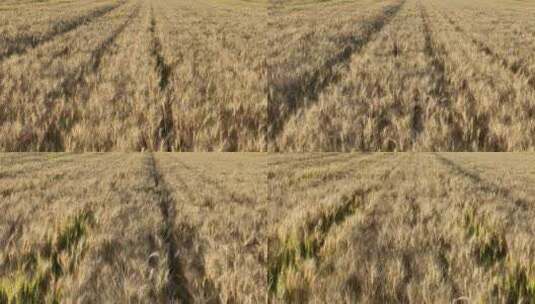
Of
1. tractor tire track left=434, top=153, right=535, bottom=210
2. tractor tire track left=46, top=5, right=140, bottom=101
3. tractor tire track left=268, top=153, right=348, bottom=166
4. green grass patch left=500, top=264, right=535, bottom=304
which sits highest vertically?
tractor tire track left=46, top=5, right=140, bottom=101

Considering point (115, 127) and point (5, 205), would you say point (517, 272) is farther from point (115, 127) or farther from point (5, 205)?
point (5, 205)

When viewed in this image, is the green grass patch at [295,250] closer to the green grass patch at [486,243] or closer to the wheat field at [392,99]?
the wheat field at [392,99]

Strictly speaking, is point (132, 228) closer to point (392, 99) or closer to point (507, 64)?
point (392, 99)

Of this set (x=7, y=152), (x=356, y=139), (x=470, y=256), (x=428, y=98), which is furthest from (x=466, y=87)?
(x=7, y=152)

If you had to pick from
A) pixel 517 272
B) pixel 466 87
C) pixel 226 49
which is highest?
pixel 226 49

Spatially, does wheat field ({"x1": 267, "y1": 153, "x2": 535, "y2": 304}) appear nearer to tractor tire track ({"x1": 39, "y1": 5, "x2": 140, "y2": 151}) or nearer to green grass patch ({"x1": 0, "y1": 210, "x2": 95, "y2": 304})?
green grass patch ({"x1": 0, "y1": 210, "x2": 95, "y2": 304})

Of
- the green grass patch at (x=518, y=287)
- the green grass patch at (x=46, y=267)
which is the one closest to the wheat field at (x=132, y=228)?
the green grass patch at (x=46, y=267)

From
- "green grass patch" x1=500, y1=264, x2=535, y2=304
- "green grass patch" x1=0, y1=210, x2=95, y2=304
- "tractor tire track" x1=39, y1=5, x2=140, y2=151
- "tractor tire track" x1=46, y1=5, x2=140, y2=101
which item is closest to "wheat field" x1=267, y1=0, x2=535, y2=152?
"green grass patch" x1=500, y1=264, x2=535, y2=304
